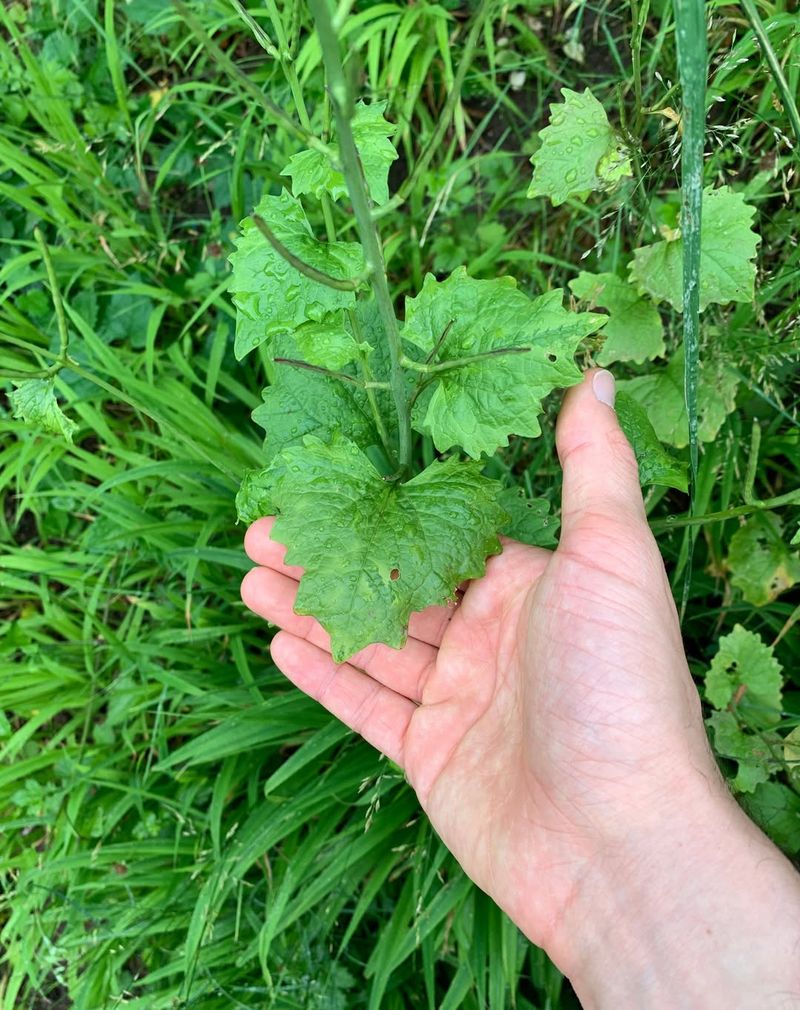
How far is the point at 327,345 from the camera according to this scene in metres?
1.29

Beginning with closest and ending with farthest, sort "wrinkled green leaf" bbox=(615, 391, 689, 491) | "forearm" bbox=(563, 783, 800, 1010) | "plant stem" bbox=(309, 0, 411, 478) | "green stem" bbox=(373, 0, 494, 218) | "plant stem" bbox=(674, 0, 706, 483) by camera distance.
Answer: "plant stem" bbox=(309, 0, 411, 478), "green stem" bbox=(373, 0, 494, 218), "plant stem" bbox=(674, 0, 706, 483), "forearm" bbox=(563, 783, 800, 1010), "wrinkled green leaf" bbox=(615, 391, 689, 491)

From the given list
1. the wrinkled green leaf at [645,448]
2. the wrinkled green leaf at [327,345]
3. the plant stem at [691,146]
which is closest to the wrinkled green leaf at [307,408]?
the wrinkled green leaf at [327,345]

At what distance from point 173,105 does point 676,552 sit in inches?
88.6

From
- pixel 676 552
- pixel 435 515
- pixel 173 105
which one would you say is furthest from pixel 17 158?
pixel 676 552

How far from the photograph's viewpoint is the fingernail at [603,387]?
151cm

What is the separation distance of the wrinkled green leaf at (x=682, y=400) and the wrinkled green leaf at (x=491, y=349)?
58 cm

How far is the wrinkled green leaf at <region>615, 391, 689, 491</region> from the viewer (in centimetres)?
155

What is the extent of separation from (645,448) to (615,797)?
674 millimetres

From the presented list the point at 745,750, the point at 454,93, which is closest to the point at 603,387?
the point at 454,93

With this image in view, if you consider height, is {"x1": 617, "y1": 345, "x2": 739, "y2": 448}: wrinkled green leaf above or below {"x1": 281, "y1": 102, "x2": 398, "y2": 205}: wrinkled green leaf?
below

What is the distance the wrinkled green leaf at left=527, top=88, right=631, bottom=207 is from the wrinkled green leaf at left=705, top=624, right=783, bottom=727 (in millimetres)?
1039

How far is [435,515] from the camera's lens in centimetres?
140

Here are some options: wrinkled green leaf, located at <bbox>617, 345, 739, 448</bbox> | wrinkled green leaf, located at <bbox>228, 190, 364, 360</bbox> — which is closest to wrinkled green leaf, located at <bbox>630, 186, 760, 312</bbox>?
wrinkled green leaf, located at <bbox>617, 345, 739, 448</bbox>

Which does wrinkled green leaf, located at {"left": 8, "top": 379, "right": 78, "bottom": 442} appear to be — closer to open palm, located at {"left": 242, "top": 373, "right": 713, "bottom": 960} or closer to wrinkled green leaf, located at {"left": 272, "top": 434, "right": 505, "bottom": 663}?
wrinkled green leaf, located at {"left": 272, "top": 434, "right": 505, "bottom": 663}
